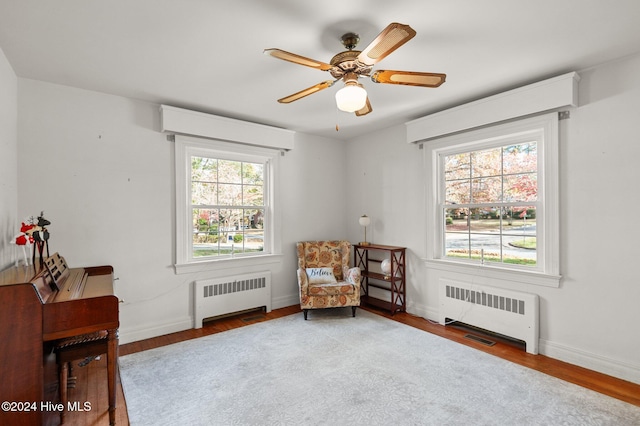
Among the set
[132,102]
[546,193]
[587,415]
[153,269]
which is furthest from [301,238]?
[587,415]

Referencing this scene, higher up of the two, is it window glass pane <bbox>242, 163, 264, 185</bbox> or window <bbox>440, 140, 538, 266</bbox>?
window glass pane <bbox>242, 163, 264, 185</bbox>

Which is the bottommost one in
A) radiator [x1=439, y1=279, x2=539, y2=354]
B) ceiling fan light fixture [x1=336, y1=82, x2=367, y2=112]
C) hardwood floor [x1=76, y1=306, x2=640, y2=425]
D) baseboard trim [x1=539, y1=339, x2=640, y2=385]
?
hardwood floor [x1=76, y1=306, x2=640, y2=425]

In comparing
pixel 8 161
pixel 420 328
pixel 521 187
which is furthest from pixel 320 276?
pixel 8 161

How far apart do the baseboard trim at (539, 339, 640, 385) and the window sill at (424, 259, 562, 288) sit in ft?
1.85

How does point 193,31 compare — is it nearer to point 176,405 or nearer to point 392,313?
point 176,405

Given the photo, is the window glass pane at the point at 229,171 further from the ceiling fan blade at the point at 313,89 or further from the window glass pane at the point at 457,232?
the window glass pane at the point at 457,232

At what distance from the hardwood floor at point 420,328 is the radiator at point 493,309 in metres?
0.13

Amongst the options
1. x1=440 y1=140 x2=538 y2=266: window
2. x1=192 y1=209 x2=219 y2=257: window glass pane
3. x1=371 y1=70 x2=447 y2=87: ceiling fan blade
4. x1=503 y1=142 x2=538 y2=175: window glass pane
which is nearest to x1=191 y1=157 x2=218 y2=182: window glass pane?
x1=192 y1=209 x2=219 y2=257: window glass pane

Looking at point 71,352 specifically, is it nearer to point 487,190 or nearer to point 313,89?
point 313,89

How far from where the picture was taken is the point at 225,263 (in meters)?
4.03

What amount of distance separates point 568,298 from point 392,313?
1.89m

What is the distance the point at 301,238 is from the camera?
479cm

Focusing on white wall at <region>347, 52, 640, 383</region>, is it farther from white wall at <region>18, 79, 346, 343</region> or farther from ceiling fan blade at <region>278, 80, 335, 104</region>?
white wall at <region>18, 79, 346, 343</region>

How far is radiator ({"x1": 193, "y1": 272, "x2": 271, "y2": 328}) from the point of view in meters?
3.77
